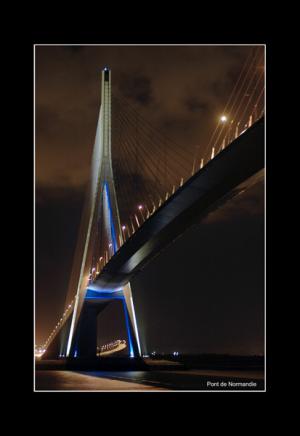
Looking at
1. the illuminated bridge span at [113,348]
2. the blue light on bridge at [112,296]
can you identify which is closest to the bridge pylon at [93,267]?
the blue light on bridge at [112,296]

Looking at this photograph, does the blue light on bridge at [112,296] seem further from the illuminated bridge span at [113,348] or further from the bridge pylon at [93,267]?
the illuminated bridge span at [113,348]

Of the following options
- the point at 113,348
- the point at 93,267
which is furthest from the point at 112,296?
the point at 113,348

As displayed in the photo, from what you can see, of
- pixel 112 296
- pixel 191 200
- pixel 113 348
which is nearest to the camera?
pixel 191 200

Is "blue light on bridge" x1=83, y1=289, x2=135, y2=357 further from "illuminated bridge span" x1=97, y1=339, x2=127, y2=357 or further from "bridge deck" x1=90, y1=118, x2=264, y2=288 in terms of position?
"illuminated bridge span" x1=97, y1=339, x2=127, y2=357

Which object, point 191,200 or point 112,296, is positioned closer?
point 191,200

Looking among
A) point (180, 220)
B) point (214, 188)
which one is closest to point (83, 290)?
point (180, 220)

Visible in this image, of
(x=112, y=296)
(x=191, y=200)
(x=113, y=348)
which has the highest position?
(x=191, y=200)

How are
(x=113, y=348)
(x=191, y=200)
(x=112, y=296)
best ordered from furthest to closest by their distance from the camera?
1. (x=113, y=348)
2. (x=112, y=296)
3. (x=191, y=200)

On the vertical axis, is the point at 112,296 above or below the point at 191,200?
below

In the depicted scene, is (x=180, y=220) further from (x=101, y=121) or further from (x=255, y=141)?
(x=101, y=121)

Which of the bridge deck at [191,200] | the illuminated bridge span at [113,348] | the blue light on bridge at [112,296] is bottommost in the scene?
the illuminated bridge span at [113,348]

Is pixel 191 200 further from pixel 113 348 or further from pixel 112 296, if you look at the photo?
pixel 113 348

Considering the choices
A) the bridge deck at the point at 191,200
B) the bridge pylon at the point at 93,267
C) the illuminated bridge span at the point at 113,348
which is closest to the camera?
the bridge deck at the point at 191,200
